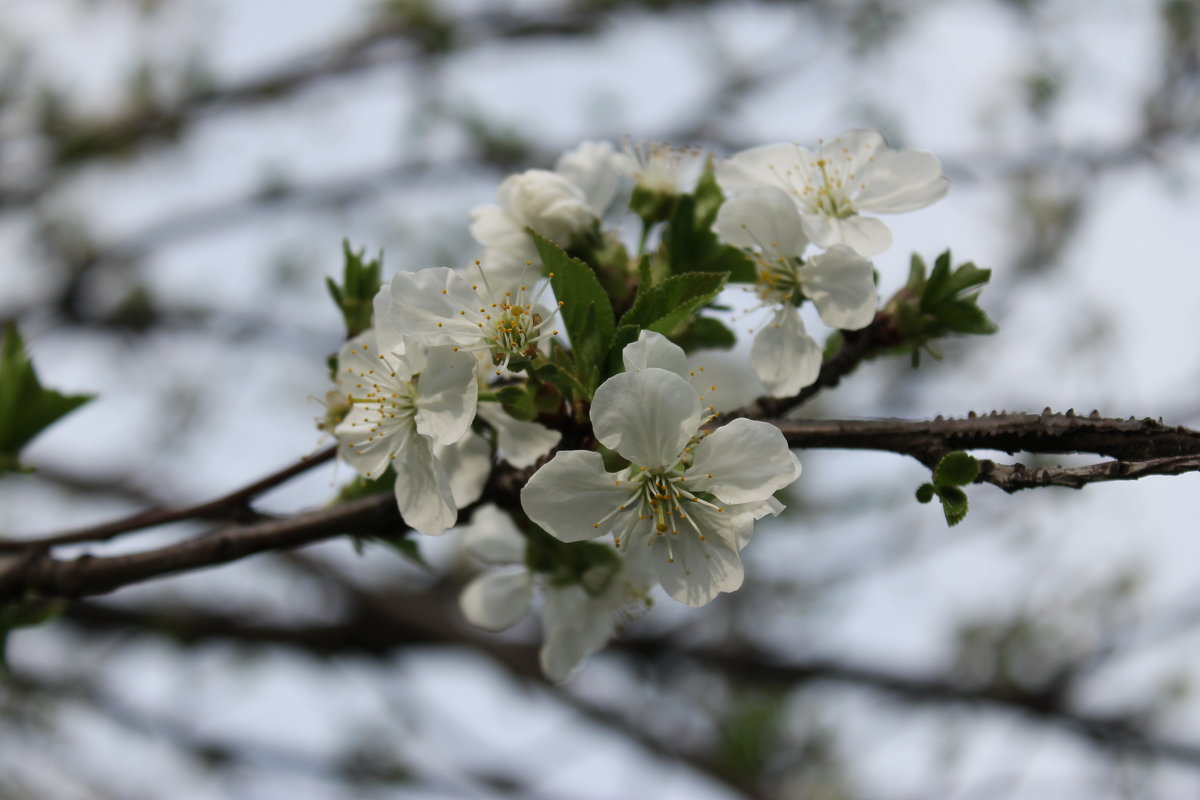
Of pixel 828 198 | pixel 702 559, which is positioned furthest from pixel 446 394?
pixel 828 198

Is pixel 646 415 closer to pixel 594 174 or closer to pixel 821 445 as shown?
pixel 821 445

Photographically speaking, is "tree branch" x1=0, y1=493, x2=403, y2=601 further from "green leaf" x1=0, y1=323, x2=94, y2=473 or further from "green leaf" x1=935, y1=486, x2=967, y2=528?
"green leaf" x1=935, y1=486, x2=967, y2=528

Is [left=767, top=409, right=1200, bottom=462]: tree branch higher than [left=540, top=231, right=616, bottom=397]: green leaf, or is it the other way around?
[left=540, top=231, right=616, bottom=397]: green leaf

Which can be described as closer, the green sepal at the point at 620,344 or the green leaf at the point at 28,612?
the green sepal at the point at 620,344

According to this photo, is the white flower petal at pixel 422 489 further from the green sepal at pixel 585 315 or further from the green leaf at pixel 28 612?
the green leaf at pixel 28 612

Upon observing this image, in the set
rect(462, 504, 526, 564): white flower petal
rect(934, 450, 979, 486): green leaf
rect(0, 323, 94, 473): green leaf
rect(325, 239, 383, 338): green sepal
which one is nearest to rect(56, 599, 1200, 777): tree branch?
rect(462, 504, 526, 564): white flower petal

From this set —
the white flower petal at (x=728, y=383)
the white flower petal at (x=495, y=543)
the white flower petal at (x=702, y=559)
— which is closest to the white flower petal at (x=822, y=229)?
the white flower petal at (x=728, y=383)
